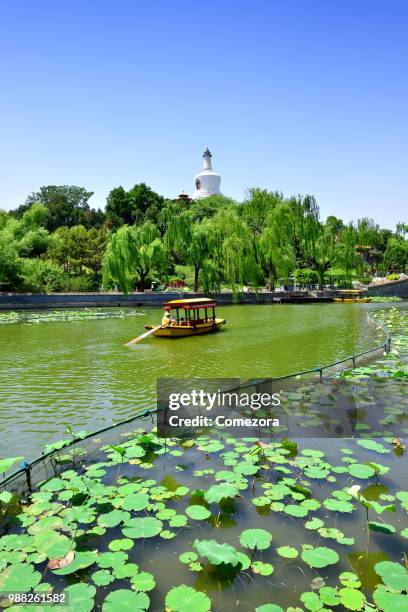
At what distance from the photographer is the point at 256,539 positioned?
323 cm

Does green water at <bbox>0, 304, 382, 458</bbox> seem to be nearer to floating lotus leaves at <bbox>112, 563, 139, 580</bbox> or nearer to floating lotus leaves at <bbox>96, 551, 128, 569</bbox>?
floating lotus leaves at <bbox>96, 551, 128, 569</bbox>

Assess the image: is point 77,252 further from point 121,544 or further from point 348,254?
point 121,544

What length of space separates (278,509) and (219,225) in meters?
27.2

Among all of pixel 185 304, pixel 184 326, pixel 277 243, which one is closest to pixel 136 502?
pixel 184 326

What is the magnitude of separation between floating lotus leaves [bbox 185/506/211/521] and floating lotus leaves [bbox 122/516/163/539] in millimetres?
263

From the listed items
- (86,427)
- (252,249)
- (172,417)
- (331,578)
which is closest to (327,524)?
(331,578)

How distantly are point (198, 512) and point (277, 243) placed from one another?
2910cm

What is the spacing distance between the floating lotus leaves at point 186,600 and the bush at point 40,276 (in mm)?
29089

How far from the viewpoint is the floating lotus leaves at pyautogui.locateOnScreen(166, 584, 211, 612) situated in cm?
259

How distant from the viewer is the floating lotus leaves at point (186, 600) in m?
2.59

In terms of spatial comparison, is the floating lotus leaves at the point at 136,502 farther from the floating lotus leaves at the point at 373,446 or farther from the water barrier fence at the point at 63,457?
the floating lotus leaves at the point at 373,446

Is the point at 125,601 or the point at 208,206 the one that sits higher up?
the point at 208,206

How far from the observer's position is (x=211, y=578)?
3.00 meters

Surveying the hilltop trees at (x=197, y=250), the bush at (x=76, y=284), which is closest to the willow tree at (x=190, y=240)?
the hilltop trees at (x=197, y=250)
